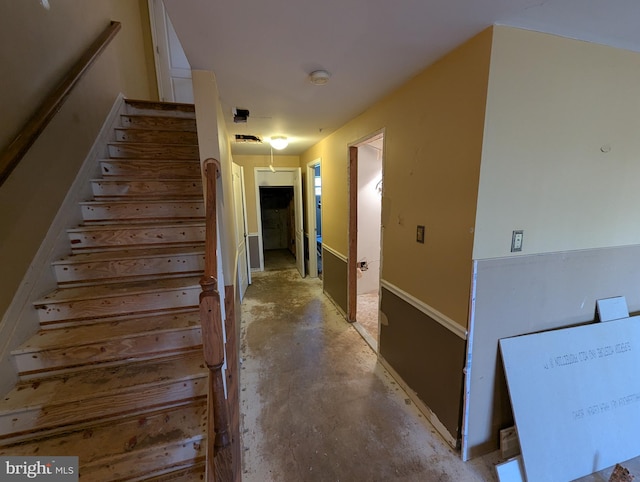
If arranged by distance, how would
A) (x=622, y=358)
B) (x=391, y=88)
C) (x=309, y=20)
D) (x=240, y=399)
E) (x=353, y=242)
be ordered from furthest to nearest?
(x=353, y=242) → (x=240, y=399) → (x=391, y=88) → (x=622, y=358) → (x=309, y=20)

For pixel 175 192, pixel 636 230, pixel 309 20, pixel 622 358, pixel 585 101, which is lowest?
pixel 622 358

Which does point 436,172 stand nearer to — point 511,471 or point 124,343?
point 511,471

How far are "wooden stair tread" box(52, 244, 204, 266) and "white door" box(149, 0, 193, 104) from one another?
9.02ft

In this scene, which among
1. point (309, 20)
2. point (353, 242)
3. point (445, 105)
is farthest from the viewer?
point (353, 242)

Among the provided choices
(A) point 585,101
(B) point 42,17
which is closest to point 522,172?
(A) point 585,101

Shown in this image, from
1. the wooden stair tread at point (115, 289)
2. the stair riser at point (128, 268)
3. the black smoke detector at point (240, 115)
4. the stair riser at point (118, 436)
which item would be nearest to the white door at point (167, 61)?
the black smoke detector at point (240, 115)

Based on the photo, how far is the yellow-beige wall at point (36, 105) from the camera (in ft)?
4.22

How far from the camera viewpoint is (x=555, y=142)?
1293 millimetres

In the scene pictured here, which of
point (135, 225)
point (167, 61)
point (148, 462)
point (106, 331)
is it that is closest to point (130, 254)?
point (135, 225)

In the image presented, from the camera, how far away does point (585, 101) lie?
1.29 meters

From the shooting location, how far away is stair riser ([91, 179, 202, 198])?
80.5 inches

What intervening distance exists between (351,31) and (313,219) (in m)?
3.34

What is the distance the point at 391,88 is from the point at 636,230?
1.78m

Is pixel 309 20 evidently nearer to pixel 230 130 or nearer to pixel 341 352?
pixel 230 130
